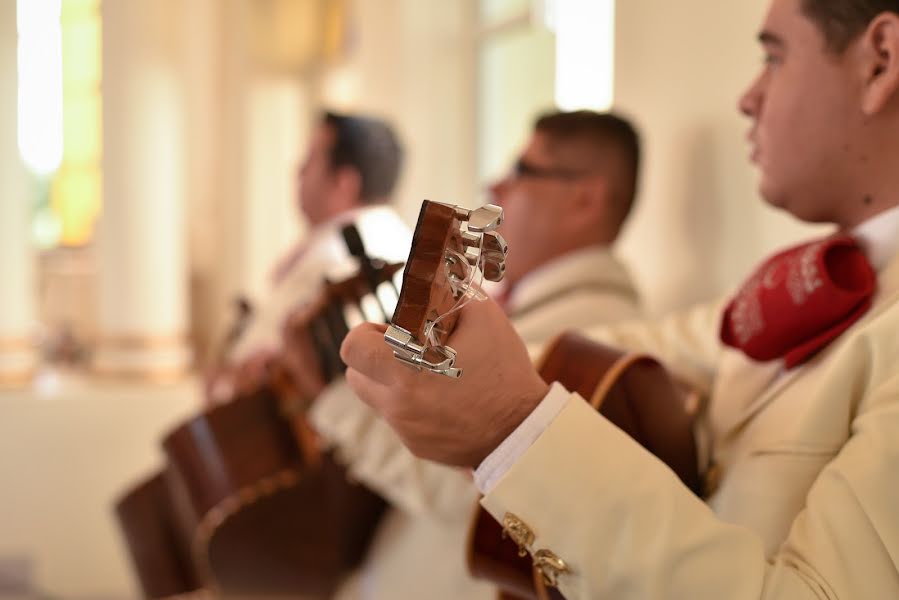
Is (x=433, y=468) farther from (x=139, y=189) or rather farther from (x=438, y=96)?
(x=139, y=189)

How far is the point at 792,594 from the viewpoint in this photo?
924mm

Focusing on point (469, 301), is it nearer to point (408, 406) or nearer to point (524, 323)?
point (408, 406)

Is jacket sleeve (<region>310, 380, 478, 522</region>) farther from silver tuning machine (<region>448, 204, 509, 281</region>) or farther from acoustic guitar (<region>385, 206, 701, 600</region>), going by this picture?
silver tuning machine (<region>448, 204, 509, 281</region>)

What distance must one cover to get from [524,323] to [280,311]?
51.5 inches

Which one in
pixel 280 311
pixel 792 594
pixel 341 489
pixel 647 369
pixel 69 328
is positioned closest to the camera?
pixel 792 594

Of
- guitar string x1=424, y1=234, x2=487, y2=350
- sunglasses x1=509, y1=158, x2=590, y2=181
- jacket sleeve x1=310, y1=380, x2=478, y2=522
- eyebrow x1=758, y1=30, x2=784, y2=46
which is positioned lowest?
jacket sleeve x1=310, y1=380, x2=478, y2=522

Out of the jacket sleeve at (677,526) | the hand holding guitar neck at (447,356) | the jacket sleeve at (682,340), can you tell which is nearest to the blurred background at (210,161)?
the jacket sleeve at (682,340)

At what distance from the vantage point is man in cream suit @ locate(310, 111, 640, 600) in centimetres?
173

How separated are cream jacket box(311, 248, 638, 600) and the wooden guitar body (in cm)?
36

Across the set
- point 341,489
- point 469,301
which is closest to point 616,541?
point 469,301

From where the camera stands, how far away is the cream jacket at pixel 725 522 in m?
0.94

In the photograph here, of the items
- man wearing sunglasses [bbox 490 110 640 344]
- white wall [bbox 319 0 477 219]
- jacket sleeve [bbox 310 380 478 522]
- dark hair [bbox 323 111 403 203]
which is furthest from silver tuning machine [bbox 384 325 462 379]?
white wall [bbox 319 0 477 219]

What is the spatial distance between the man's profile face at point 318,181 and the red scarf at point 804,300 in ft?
7.65

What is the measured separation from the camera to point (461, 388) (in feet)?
3.12
